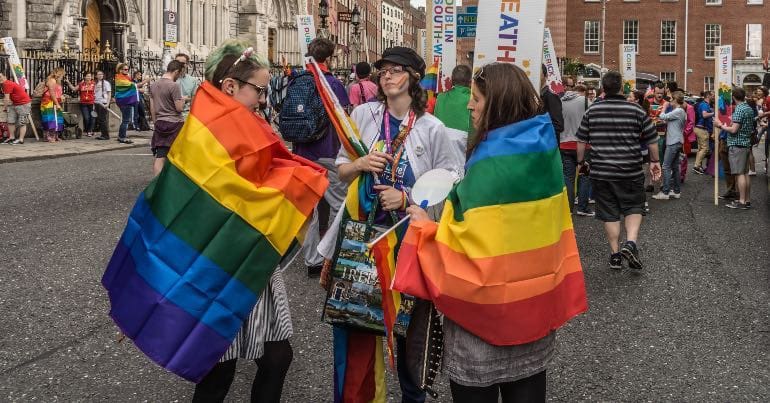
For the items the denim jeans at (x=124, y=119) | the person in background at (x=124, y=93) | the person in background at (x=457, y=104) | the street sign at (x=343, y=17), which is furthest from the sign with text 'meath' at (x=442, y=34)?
the street sign at (x=343, y=17)

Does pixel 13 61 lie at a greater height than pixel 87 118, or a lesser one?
greater

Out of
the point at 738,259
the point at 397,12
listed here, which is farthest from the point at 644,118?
the point at 397,12

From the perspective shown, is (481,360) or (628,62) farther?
(628,62)

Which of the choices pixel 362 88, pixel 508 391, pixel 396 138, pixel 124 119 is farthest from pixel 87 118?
pixel 508 391

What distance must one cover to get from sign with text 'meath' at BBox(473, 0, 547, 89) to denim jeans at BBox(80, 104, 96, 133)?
63.3 feet

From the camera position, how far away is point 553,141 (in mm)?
3135

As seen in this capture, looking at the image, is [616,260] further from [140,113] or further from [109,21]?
[109,21]

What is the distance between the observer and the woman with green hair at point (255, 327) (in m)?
3.49

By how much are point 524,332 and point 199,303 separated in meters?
1.25

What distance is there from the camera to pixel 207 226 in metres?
Result: 3.29

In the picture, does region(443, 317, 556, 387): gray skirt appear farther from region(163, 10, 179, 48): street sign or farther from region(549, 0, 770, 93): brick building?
region(549, 0, 770, 93): brick building

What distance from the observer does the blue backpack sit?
7.76 meters

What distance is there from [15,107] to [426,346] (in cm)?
1919

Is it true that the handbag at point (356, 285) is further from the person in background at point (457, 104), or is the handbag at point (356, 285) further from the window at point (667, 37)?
the window at point (667, 37)
